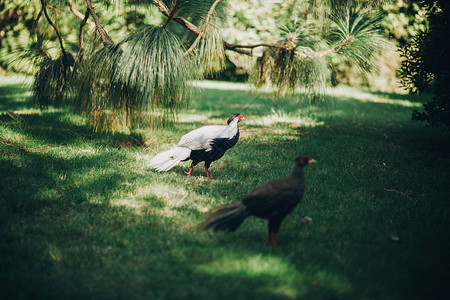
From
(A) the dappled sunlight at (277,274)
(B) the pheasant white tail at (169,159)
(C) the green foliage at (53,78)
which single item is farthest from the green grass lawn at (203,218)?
(C) the green foliage at (53,78)

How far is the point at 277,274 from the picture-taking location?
74.2 inches

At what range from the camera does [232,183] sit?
3.20 meters

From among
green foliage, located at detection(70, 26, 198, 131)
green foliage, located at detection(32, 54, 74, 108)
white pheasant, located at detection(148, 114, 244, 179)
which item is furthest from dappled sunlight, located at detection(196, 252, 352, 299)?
green foliage, located at detection(32, 54, 74, 108)

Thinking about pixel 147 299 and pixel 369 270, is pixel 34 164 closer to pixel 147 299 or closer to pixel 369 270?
pixel 147 299

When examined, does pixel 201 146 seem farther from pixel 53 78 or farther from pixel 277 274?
pixel 53 78

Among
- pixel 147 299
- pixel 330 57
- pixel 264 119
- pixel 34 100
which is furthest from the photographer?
pixel 264 119

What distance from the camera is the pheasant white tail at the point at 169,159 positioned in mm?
3164

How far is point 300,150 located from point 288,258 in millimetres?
2384

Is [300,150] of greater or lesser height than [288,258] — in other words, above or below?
above

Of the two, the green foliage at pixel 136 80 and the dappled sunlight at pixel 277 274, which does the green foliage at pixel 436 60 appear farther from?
the dappled sunlight at pixel 277 274

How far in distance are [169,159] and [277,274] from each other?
1692mm

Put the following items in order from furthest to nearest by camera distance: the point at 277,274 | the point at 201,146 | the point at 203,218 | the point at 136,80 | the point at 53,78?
the point at 53,78, the point at 201,146, the point at 136,80, the point at 203,218, the point at 277,274

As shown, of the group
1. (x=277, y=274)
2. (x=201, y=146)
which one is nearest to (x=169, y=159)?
(x=201, y=146)

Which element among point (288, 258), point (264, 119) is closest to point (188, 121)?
point (264, 119)
